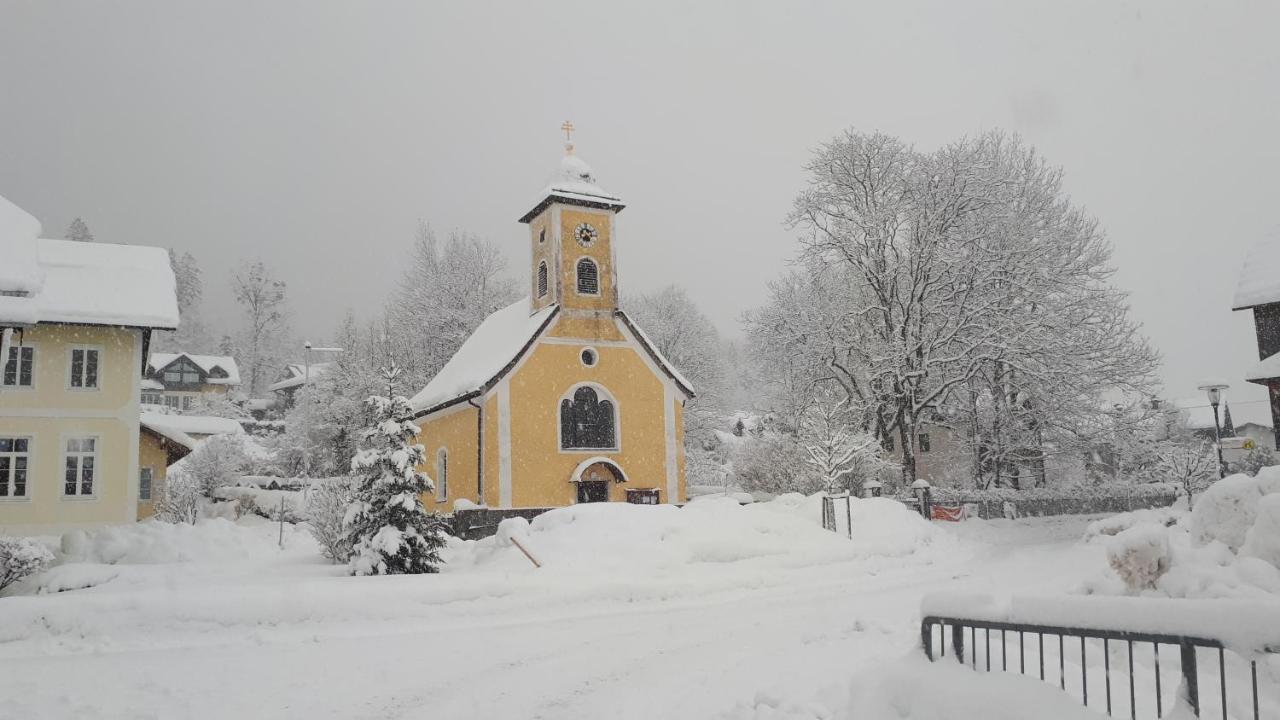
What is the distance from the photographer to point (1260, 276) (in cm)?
2481

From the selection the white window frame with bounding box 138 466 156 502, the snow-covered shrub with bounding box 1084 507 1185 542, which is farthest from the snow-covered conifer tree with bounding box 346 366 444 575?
the white window frame with bounding box 138 466 156 502

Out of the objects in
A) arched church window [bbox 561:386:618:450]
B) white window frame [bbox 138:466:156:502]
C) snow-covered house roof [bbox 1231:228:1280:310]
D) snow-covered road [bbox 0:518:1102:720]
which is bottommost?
snow-covered road [bbox 0:518:1102:720]

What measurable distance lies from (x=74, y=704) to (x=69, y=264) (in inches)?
806

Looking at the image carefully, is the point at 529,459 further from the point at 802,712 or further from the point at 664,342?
the point at 664,342

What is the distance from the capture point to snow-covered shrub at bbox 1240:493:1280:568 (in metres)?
7.68

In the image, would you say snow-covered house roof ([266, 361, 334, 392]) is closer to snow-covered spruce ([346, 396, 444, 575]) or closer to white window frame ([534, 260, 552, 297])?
white window frame ([534, 260, 552, 297])

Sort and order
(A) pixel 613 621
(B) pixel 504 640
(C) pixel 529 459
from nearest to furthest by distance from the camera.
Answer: (B) pixel 504 640
(A) pixel 613 621
(C) pixel 529 459

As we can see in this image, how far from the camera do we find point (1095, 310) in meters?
31.6

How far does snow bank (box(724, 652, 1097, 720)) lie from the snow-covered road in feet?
2.34

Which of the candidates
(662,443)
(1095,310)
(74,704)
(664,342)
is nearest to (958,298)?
(1095,310)

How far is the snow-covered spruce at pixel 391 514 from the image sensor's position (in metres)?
15.0

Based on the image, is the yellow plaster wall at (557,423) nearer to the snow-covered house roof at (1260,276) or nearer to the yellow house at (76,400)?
the yellow house at (76,400)

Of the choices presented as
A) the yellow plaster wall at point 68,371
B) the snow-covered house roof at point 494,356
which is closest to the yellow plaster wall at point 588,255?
the snow-covered house roof at point 494,356

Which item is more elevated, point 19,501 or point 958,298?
point 958,298
